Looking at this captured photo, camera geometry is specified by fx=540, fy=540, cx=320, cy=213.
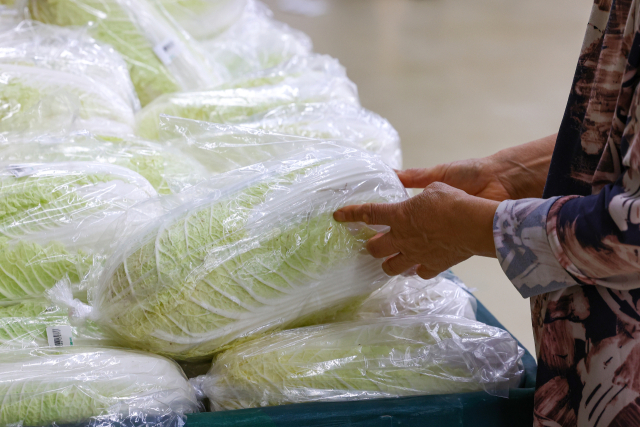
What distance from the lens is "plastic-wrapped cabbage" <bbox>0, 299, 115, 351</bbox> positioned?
98cm

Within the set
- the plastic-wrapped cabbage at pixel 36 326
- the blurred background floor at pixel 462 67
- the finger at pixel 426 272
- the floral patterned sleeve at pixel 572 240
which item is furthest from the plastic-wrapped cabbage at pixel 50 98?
the blurred background floor at pixel 462 67

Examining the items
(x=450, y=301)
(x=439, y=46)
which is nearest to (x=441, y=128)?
(x=439, y=46)

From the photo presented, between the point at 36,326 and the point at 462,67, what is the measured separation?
4668mm

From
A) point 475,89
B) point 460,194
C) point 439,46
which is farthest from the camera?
point 439,46

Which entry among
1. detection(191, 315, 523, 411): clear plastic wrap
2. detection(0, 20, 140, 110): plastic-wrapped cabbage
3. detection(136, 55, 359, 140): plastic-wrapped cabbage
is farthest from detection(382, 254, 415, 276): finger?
detection(0, 20, 140, 110): plastic-wrapped cabbage

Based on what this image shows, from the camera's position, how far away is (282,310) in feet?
3.30

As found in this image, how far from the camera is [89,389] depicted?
0.87 metres

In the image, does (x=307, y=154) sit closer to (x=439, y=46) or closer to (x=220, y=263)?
(x=220, y=263)

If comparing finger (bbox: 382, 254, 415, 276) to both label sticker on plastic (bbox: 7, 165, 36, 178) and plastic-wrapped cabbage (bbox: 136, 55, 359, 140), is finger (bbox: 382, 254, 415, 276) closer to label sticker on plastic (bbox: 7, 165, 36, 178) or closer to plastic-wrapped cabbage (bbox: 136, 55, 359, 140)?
label sticker on plastic (bbox: 7, 165, 36, 178)

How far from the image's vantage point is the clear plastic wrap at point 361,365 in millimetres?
948

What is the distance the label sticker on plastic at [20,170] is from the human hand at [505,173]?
0.85 metres

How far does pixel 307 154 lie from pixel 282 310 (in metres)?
0.32

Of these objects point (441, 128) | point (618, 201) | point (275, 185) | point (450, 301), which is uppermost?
point (618, 201)

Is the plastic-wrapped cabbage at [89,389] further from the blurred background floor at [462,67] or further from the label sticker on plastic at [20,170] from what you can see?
the blurred background floor at [462,67]
